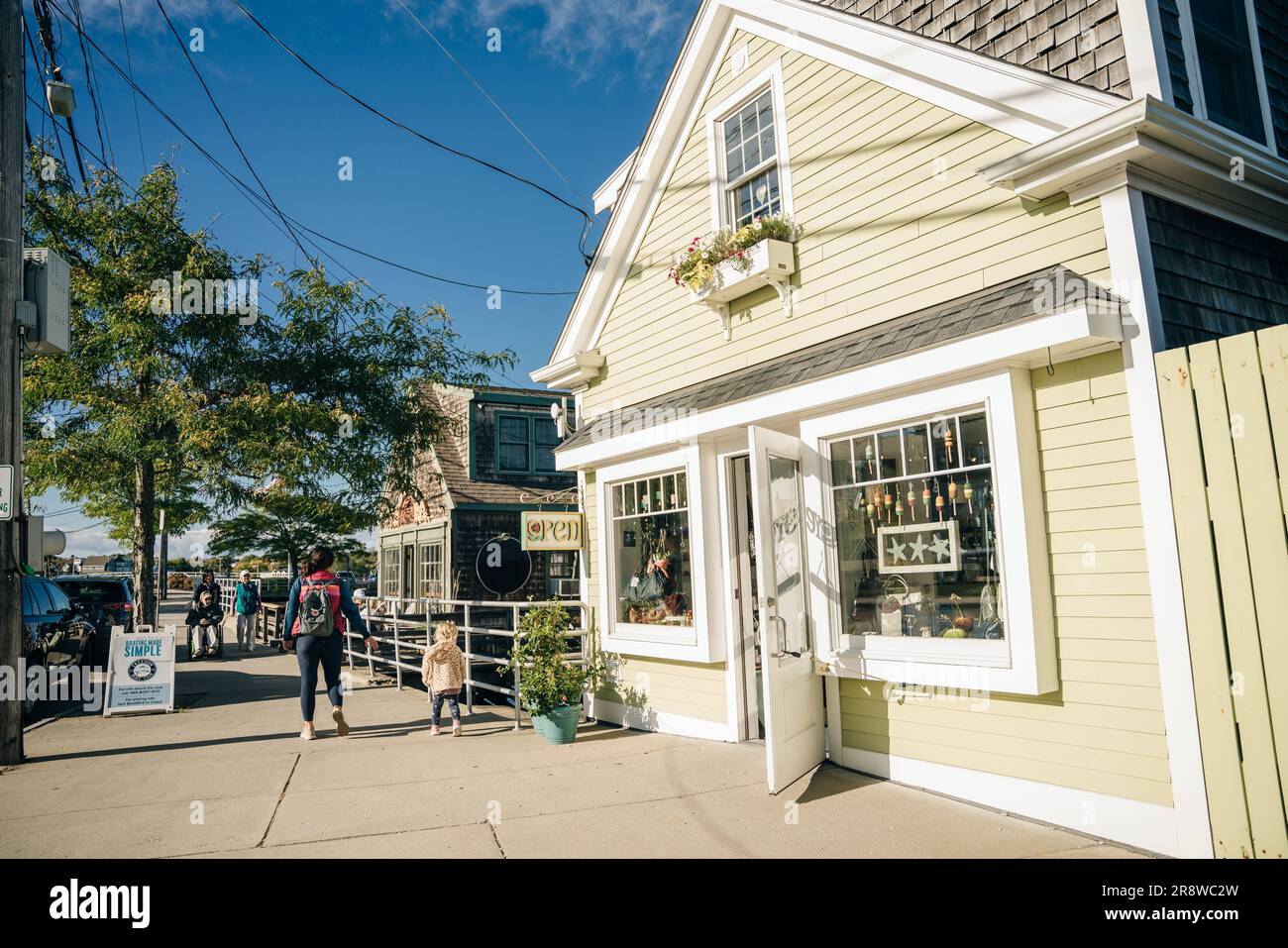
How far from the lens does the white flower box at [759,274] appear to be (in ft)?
21.1

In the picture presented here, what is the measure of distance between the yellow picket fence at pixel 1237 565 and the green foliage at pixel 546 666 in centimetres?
496

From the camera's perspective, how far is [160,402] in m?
12.0

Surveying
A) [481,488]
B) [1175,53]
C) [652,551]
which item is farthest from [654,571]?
[481,488]

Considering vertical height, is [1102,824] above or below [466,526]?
below

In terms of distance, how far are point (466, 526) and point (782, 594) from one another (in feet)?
40.3

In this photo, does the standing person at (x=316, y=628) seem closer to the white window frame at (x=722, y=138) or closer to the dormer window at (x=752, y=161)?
the white window frame at (x=722, y=138)

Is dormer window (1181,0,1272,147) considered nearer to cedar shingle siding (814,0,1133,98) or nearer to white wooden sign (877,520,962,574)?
cedar shingle siding (814,0,1133,98)

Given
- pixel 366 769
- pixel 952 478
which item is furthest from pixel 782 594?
pixel 366 769

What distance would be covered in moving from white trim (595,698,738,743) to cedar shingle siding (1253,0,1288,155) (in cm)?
643

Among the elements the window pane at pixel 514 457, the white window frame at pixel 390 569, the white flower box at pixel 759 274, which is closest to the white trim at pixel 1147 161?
the white flower box at pixel 759 274

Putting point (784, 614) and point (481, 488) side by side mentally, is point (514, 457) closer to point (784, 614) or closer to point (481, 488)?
point (481, 488)

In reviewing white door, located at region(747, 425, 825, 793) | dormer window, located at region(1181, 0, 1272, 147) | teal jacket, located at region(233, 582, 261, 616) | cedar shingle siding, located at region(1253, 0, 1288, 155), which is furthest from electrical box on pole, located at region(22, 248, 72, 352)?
teal jacket, located at region(233, 582, 261, 616)

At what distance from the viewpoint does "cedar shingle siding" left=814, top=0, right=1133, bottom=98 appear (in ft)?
15.7
